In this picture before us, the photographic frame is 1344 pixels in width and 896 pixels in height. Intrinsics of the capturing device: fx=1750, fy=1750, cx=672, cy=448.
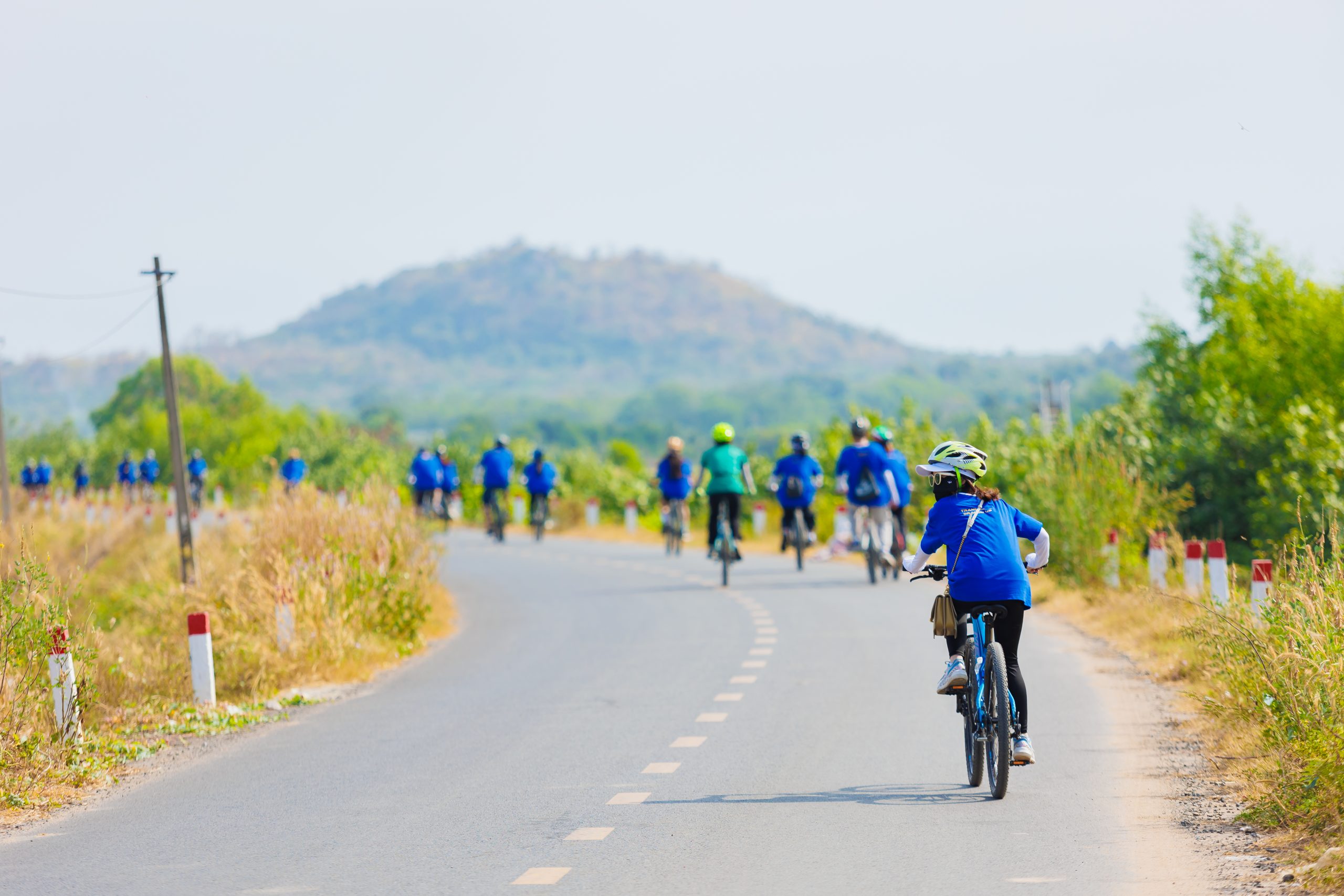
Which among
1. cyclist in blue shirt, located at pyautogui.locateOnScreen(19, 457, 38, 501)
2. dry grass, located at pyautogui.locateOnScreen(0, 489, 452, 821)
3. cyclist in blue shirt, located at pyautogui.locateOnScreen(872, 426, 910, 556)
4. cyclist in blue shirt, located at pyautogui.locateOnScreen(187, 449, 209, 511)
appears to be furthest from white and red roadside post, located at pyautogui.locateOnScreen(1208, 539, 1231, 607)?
cyclist in blue shirt, located at pyautogui.locateOnScreen(19, 457, 38, 501)

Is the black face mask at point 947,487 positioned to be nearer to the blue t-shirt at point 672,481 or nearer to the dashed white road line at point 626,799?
the dashed white road line at point 626,799

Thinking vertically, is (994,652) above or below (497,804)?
above

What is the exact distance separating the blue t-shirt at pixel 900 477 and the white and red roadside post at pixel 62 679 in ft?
42.5

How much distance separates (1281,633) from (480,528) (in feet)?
127

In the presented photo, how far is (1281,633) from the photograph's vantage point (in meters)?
9.30

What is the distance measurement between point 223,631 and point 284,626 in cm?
70

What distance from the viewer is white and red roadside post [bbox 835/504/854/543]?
1122 inches

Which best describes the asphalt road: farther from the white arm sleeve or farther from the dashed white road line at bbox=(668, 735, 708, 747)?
the white arm sleeve

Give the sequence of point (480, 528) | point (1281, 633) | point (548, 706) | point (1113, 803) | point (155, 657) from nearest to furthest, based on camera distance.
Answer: point (1113, 803), point (1281, 633), point (548, 706), point (155, 657), point (480, 528)

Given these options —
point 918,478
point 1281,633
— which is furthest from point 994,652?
point 918,478

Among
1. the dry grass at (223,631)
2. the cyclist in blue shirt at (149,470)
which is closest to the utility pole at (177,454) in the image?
the dry grass at (223,631)

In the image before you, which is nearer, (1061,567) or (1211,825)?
(1211,825)

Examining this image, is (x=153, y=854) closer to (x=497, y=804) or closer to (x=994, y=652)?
(x=497, y=804)

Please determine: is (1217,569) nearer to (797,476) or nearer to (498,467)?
(797,476)
